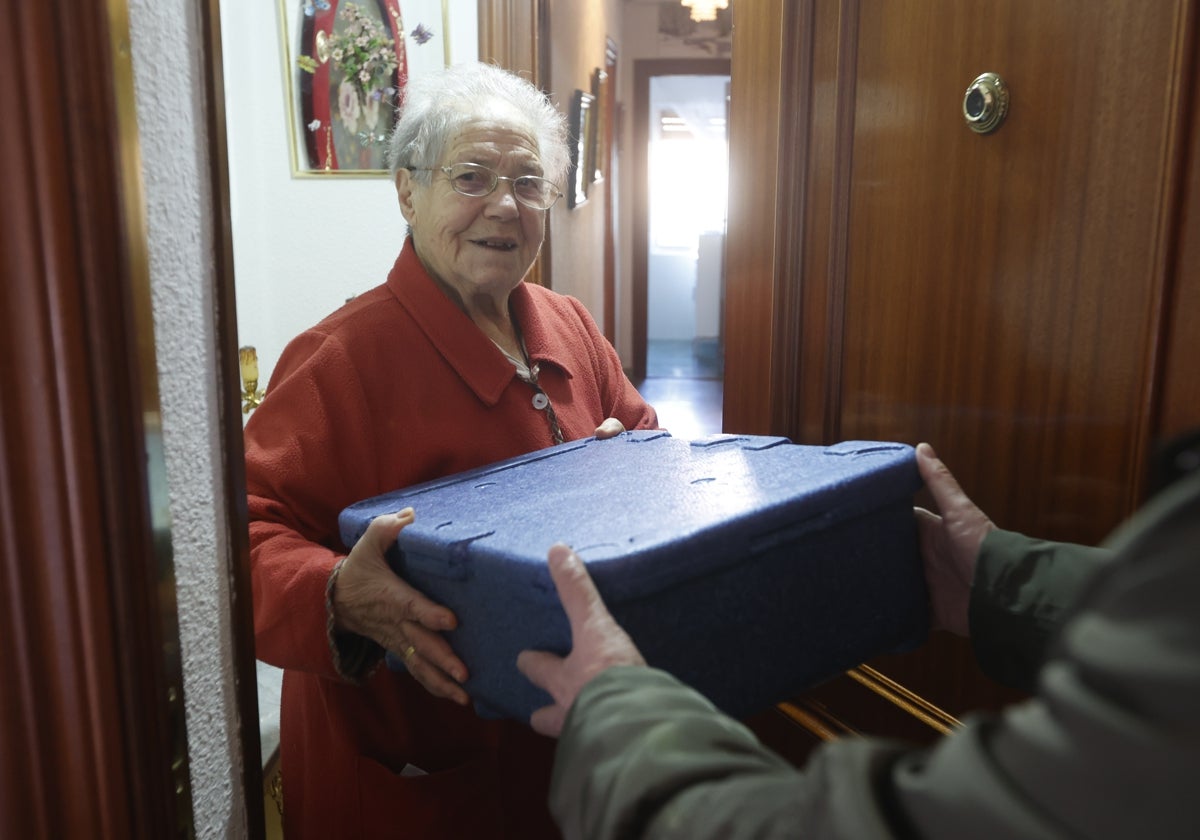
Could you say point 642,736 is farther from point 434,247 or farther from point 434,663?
point 434,247

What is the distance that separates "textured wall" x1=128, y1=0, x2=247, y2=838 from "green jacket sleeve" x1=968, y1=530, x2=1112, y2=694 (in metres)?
0.69

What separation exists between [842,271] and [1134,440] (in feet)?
1.61

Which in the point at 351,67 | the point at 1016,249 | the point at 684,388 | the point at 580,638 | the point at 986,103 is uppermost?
the point at 351,67

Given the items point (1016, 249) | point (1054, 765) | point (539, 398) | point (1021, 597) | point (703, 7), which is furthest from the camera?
point (703, 7)

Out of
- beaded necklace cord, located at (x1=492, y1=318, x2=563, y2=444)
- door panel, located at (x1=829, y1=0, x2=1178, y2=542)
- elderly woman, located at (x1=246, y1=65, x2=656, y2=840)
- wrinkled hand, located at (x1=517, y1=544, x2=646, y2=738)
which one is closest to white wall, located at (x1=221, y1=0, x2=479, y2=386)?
elderly woman, located at (x1=246, y1=65, x2=656, y2=840)

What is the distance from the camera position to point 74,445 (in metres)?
0.52

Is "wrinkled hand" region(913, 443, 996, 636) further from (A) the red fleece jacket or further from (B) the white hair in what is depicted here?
(B) the white hair

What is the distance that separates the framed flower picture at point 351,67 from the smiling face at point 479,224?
138 cm

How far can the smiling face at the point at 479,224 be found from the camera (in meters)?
1.45

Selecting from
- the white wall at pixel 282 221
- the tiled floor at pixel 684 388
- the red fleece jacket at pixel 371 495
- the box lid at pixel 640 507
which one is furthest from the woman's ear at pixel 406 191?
the tiled floor at pixel 684 388

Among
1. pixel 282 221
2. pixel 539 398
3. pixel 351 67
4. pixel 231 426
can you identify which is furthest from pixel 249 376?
pixel 231 426

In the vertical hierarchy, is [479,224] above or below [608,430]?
above

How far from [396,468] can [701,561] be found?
0.60 metres

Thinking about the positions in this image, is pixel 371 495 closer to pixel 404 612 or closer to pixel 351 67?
pixel 404 612
